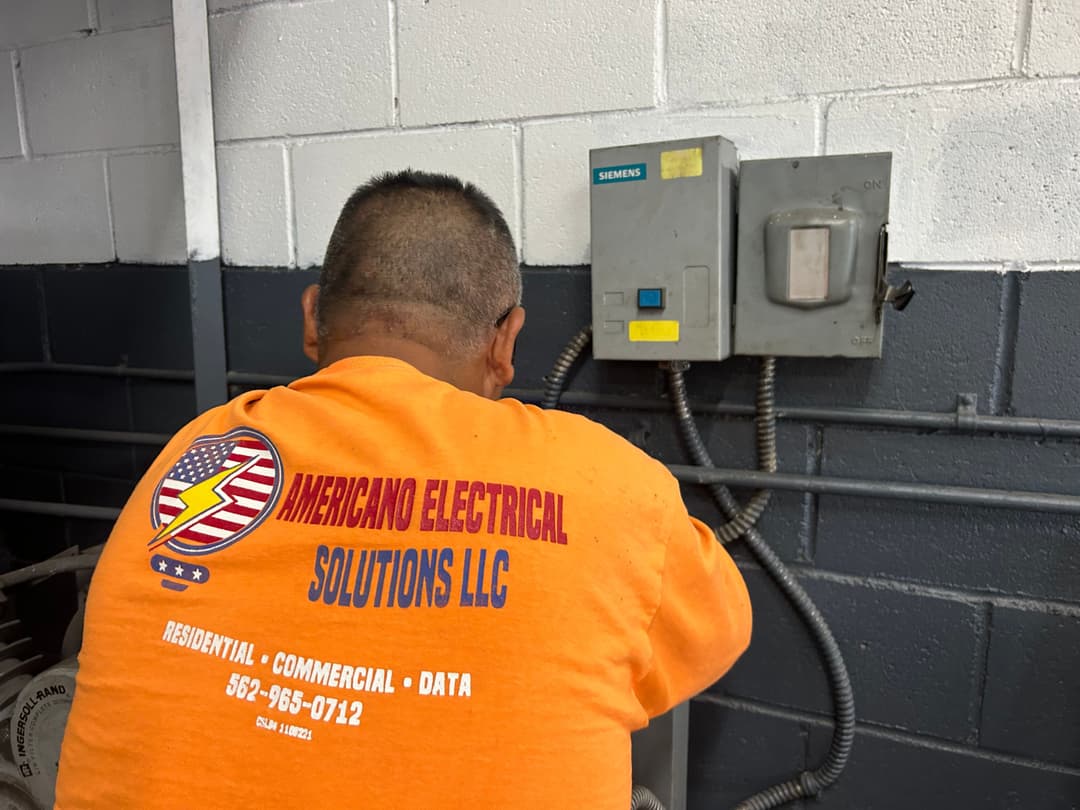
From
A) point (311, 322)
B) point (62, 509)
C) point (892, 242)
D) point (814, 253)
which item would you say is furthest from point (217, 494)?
point (62, 509)

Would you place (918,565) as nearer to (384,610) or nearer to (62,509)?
(384,610)

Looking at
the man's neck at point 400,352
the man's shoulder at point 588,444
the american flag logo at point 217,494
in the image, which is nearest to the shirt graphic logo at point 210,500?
the american flag logo at point 217,494

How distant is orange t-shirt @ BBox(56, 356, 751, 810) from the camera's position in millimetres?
590

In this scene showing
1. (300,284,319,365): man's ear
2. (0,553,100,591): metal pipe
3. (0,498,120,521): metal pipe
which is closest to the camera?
(300,284,319,365): man's ear

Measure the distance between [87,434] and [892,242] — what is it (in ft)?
5.79

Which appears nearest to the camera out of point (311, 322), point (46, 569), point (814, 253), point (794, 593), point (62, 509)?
point (311, 322)

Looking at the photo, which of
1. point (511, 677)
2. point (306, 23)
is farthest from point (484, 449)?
point (306, 23)

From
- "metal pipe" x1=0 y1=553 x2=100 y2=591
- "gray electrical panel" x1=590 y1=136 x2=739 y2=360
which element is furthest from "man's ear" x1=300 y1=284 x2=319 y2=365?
"metal pipe" x1=0 y1=553 x2=100 y2=591

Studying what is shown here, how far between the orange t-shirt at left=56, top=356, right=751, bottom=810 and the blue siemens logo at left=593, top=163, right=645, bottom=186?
1.68 feet

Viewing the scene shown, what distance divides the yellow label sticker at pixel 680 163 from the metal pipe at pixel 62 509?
4.67 ft

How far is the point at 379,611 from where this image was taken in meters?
0.61

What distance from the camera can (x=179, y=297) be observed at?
1666 millimetres

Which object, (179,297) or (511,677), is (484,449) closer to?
(511,677)

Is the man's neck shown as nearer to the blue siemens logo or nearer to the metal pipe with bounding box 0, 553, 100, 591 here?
the blue siemens logo
